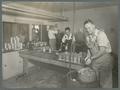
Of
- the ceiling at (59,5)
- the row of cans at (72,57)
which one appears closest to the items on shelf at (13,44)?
the ceiling at (59,5)

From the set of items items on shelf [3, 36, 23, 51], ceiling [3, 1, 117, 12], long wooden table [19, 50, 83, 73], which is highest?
ceiling [3, 1, 117, 12]

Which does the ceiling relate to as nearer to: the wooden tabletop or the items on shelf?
the items on shelf

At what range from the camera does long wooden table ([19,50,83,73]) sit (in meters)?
4.00

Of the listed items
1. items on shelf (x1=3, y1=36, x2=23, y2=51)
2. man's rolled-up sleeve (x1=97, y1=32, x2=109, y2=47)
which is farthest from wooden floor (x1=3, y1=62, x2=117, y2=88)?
man's rolled-up sleeve (x1=97, y1=32, x2=109, y2=47)

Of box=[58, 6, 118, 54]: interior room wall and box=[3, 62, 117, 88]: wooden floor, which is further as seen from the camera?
box=[3, 62, 117, 88]: wooden floor

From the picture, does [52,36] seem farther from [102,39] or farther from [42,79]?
[102,39]

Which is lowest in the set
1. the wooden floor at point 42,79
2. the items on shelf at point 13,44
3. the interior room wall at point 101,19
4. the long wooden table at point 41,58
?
the wooden floor at point 42,79

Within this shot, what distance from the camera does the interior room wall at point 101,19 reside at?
3.92m

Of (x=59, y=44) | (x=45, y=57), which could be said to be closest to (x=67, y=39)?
(x=59, y=44)

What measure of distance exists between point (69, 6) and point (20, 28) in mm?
1074

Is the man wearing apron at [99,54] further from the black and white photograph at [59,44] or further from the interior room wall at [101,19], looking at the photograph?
the interior room wall at [101,19]

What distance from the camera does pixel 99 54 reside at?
157 inches

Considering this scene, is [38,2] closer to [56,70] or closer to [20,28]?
[20,28]

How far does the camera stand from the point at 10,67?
400 centimetres
